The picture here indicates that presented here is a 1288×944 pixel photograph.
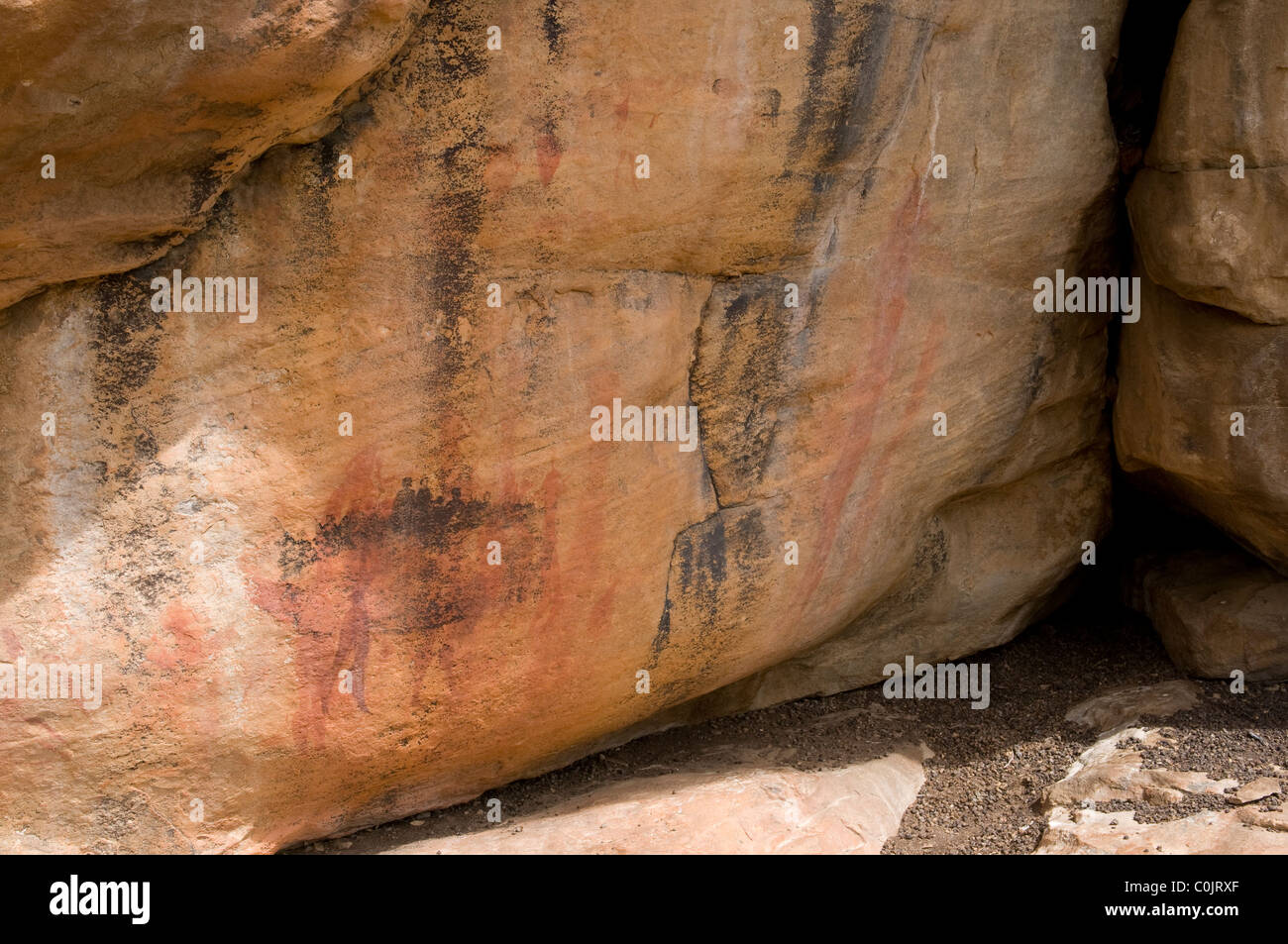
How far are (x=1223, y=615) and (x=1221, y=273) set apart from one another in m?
1.47

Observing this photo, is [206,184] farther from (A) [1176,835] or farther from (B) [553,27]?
(A) [1176,835]

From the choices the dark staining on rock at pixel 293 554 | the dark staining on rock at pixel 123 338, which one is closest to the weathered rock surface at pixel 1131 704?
the dark staining on rock at pixel 293 554

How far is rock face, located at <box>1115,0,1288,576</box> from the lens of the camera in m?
4.55

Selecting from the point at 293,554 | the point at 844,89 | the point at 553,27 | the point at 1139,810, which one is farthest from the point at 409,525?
the point at 1139,810

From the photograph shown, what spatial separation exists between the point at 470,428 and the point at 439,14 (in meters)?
1.33

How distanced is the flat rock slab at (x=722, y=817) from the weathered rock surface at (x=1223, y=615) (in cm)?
133

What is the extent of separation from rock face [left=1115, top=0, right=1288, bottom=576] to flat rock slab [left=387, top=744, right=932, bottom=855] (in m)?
1.72

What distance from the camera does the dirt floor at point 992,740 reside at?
4.70m

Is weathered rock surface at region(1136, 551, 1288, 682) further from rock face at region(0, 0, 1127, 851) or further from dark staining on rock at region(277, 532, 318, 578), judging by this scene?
dark staining on rock at region(277, 532, 318, 578)

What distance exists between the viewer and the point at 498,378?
4.31m
